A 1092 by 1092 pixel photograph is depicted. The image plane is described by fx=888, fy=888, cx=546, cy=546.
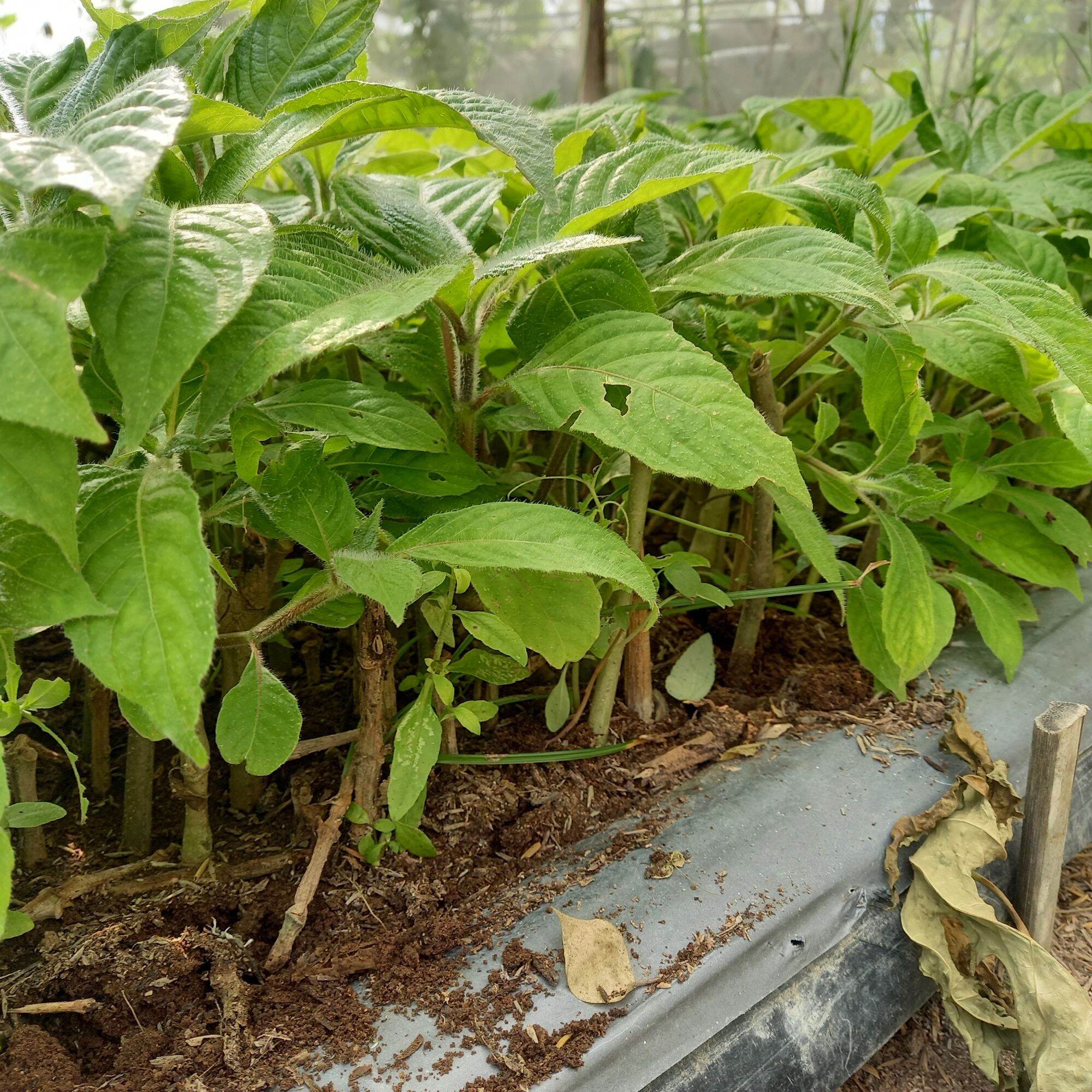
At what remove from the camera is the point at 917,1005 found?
862 mm

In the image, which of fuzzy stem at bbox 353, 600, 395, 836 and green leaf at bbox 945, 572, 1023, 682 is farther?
green leaf at bbox 945, 572, 1023, 682

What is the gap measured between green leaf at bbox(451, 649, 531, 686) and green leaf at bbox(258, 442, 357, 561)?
19 cm

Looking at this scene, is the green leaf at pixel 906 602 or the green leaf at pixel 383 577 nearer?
the green leaf at pixel 383 577

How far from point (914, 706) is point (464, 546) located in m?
0.70

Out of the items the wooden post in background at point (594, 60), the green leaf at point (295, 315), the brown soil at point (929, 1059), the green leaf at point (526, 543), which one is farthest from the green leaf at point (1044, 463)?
the wooden post in background at point (594, 60)

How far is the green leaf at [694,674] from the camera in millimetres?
1041

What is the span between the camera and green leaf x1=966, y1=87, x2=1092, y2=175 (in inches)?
58.1

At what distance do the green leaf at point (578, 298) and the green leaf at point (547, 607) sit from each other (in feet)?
0.64

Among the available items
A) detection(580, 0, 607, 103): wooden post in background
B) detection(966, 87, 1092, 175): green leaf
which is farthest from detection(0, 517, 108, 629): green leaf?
detection(580, 0, 607, 103): wooden post in background

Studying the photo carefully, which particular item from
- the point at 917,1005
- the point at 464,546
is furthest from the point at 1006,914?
the point at 464,546

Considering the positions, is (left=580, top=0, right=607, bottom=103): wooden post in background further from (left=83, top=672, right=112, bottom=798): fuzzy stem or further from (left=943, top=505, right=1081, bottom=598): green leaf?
(left=83, top=672, right=112, bottom=798): fuzzy stem

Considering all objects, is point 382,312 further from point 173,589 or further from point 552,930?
point 552,930

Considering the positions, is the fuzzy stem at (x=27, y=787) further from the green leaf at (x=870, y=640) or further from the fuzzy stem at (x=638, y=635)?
the green leaf at (x=870, y=640)

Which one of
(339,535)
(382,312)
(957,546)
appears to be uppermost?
(382,312)
